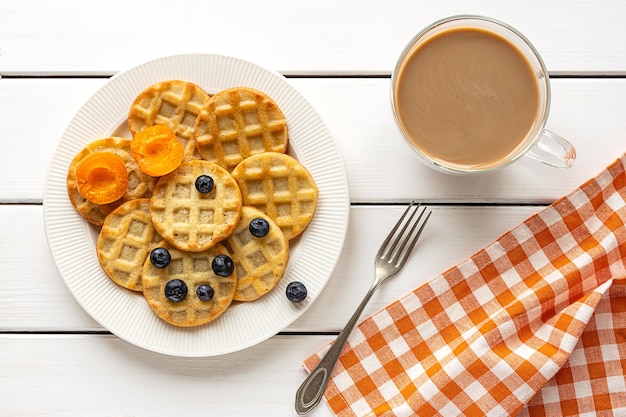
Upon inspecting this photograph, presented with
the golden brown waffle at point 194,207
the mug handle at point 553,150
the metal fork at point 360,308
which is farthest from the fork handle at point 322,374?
the mug handle at point 553,150

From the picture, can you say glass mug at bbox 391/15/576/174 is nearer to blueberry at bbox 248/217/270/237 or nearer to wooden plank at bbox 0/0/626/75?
wooden plank at bbox 0/0/626/75

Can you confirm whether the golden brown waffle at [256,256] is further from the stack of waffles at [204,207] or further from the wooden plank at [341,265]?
the wooden plank at [341,265]

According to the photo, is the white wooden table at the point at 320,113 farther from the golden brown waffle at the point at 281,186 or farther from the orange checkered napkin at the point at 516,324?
the golden brown waffle at the point at 281,186

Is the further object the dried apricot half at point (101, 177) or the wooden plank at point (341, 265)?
the wooden plank at point (341, 265)

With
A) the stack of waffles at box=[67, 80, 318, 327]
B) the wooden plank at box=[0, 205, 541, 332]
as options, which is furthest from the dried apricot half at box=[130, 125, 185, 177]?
the wooden plank at box=[0, 205, 541, 332]

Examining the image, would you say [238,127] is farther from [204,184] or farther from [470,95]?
[470,95]

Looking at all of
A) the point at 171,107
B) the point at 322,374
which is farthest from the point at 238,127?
the point at 322,374

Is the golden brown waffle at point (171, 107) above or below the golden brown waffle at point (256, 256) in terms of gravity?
above

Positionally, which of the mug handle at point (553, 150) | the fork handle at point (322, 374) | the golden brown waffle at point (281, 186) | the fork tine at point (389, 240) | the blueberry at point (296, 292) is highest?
the mug handle at point (553, 150)
